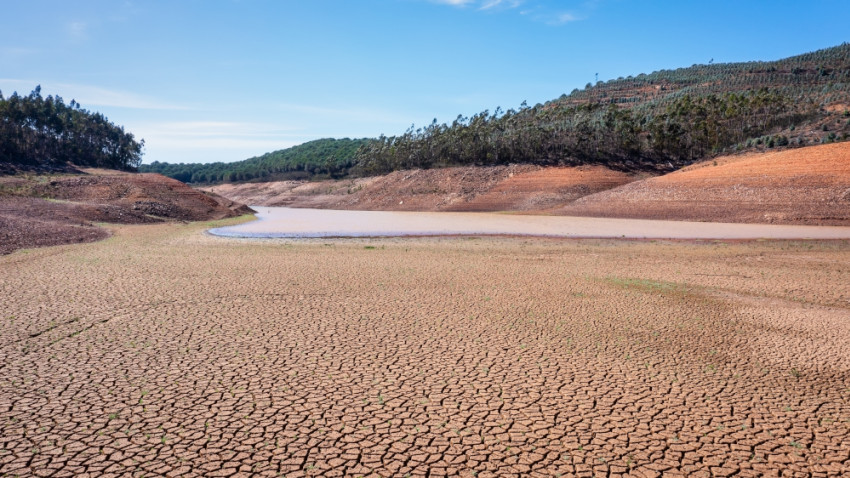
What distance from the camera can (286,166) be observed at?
142 meters

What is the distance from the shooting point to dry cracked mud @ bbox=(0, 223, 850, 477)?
451 cm

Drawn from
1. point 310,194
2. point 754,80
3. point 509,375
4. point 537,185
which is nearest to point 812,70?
point 754,80

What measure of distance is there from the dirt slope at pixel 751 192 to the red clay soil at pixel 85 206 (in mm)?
34800

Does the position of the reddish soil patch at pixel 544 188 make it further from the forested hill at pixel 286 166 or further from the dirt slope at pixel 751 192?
the forested hill at pixel 286 166

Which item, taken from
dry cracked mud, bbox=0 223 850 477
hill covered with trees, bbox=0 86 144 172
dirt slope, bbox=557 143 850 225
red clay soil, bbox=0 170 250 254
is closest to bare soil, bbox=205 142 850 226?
dirt slope, bbox=557 143 850 225

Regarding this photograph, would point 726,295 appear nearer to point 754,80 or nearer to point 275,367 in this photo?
point 275,367

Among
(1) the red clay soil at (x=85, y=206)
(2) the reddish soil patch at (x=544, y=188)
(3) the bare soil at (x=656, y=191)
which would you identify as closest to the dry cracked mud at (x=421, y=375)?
(1) the red clay soil at (x=85, y=206)

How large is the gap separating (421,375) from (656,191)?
143 feet

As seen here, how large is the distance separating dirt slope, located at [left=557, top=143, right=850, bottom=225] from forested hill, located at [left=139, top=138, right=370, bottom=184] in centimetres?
7810

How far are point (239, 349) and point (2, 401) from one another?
2.70m

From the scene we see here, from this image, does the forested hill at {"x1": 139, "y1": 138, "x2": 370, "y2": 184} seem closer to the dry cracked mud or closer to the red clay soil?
the red clay soil

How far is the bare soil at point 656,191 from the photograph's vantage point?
34469 millimetres

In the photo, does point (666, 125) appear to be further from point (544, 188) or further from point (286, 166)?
point (286, 166)

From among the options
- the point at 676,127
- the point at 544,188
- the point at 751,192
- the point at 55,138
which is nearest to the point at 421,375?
the point at 751,192
